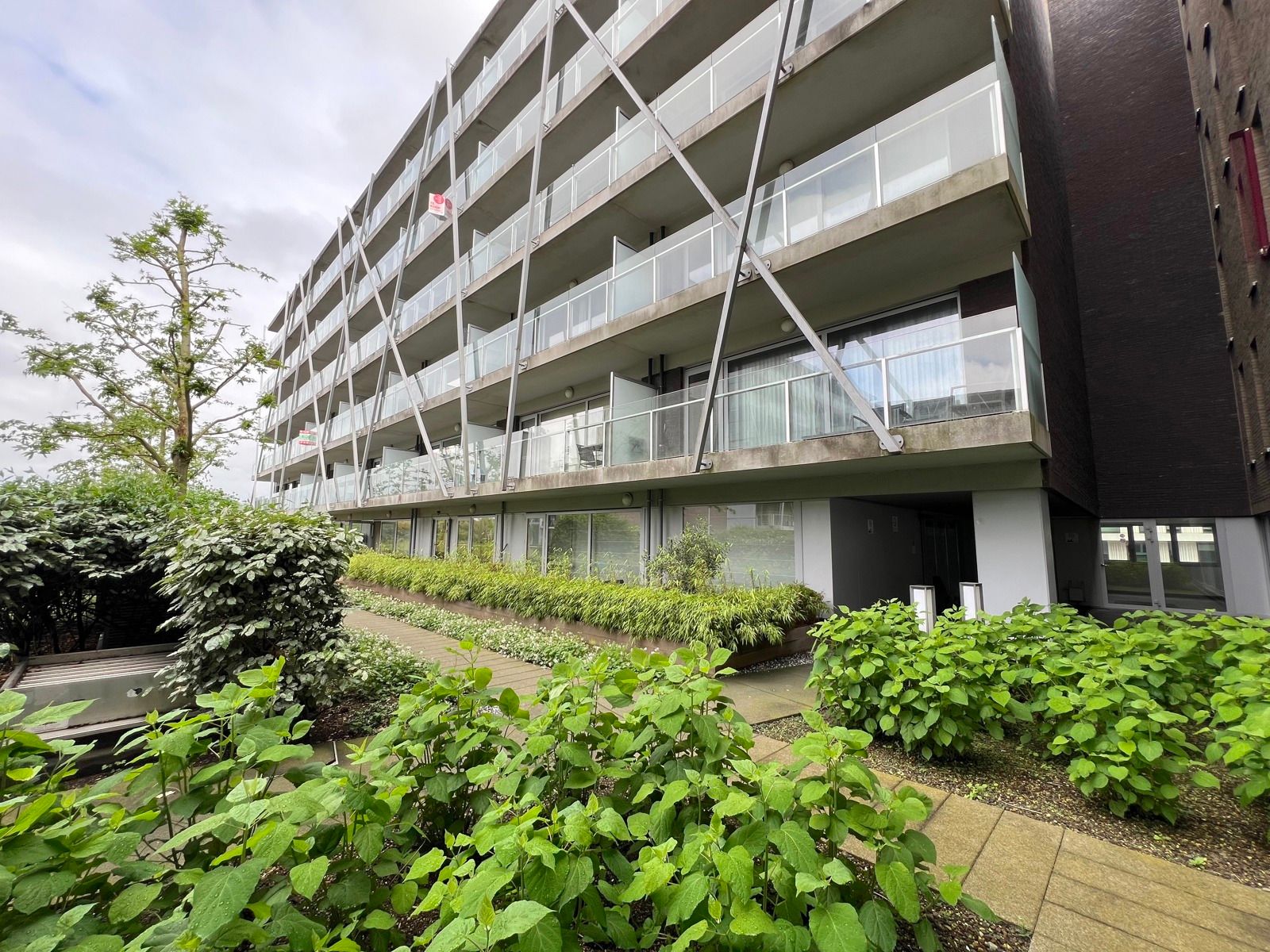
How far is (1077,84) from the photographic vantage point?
47.8ft

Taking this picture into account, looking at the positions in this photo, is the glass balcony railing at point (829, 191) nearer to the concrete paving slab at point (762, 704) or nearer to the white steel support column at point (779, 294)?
the white steel support column at point (779, 294)

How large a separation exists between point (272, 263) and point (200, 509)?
469 inches

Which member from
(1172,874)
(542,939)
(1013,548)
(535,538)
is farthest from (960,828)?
(535,538)

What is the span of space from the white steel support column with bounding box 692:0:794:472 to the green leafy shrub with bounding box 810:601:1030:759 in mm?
4527

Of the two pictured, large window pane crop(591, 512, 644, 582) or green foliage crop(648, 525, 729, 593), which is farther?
large window pane crop(591, 512, 644, 582)

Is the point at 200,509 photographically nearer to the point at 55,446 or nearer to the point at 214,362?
the point at 214,362

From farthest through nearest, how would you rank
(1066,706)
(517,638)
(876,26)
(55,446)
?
1. (55,446)
2. (517,638)
3. (876,26)
4. (1066,706)

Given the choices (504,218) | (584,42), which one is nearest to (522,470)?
(504,218)

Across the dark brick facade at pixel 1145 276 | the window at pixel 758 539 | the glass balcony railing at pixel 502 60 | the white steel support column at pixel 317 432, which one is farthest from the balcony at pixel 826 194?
the white steel support column at pixel 317 432

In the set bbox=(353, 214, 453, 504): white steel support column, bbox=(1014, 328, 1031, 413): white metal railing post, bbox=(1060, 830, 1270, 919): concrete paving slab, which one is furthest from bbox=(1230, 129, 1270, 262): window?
bbox=(353, 214, 453, 504): white steel support column

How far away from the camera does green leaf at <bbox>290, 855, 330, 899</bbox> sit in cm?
125

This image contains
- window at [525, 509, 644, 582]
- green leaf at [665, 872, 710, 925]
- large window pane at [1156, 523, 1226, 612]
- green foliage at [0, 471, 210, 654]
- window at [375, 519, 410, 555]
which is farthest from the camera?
window at [375, 519, 410, 555]

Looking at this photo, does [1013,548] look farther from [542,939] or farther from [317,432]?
[317,432]

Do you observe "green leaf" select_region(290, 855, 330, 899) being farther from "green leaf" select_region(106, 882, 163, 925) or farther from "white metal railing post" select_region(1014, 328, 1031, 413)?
"white metal railing post" select_region(1014, 328, 1031, 413)
